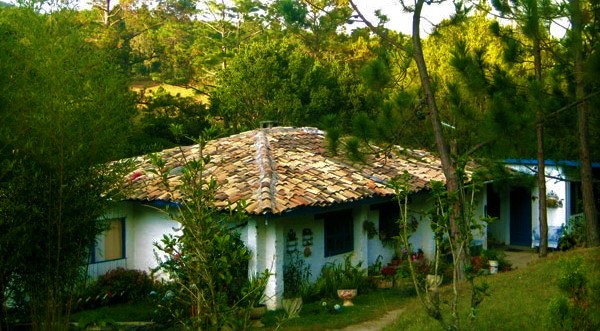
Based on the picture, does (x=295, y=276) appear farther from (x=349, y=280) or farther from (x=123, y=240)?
(x=123, y=240)

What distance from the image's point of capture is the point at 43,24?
34.1ft

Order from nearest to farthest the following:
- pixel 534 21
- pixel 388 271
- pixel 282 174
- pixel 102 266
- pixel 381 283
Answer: pixel 534 21 < pixel 282 174 < pixel 102 266 < pixel 381 283 < pixel 388 271

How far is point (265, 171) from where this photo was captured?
14.4m

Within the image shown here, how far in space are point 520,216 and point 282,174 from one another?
10701mm

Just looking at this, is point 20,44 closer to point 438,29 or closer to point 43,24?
point 43,24

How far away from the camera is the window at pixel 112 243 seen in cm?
1461

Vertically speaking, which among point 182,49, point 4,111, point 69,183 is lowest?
point 69,183

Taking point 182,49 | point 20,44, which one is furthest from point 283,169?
point 182,49

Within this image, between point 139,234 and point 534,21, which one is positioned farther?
point 139,234

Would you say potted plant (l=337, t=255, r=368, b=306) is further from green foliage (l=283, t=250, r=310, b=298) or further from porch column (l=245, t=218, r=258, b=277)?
porch column (l=245, t=218, r=258, b=277)

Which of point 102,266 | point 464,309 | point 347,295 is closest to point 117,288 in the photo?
point 102,266

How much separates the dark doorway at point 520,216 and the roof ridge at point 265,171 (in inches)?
350

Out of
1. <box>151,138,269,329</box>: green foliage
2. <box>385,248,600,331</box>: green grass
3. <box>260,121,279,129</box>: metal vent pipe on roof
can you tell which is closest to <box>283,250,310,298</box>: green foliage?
<box>385,248,600,331</box>: green grass

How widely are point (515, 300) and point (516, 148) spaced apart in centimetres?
238
